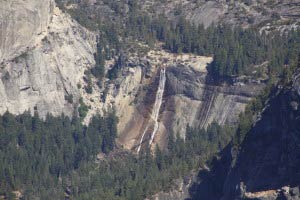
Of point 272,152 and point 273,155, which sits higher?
point 272,152

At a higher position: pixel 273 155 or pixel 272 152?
pixel 272 152

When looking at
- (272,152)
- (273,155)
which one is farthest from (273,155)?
(272,152)

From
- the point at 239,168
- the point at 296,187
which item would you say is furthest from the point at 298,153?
the point at 239,168

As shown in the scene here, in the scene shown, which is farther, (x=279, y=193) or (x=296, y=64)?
(x=296, y=64)

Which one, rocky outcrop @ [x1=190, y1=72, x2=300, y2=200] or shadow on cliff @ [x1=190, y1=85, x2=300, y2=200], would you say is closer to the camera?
rocky outcrop @ [x1=190, y1=72, x2=300, y2=200]

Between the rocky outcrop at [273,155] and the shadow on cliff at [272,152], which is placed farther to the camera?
the shadow on cliff at [272,152]

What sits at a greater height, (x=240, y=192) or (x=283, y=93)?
(x=283, y=93)

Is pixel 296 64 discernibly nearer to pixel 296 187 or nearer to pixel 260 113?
pixel 260 113

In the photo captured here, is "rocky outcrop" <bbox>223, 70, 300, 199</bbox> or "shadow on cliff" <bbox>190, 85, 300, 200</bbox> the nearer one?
"rocky outcrop" <bbox>223, 70, 300, 199</bbox>

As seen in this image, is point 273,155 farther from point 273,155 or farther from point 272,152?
point 272,152

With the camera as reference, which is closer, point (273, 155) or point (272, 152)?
point (273, 155)

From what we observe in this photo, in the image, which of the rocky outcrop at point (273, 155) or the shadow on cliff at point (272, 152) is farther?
the shadow on cliff at point (272, 152)
